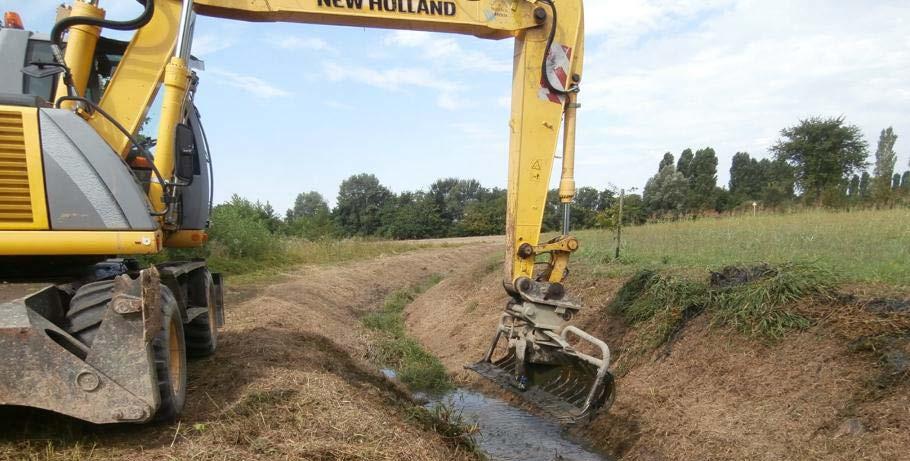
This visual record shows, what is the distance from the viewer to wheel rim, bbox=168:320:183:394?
397 cm

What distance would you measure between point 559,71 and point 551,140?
2.23 ft

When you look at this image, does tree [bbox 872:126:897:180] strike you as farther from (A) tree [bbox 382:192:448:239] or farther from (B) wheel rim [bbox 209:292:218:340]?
(B) wheel rim [bbox 209:292:218:340]

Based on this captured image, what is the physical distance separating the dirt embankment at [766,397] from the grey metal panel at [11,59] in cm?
606

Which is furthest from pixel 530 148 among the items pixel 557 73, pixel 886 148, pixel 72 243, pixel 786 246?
pixel 886 148

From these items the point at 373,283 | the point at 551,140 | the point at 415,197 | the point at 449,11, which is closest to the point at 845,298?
the point at 551,140

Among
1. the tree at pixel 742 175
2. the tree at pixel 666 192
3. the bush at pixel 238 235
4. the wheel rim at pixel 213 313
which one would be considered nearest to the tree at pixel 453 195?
the tree at pixel 666 192

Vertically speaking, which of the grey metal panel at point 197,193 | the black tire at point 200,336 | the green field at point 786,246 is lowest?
the black tire at point 200,336

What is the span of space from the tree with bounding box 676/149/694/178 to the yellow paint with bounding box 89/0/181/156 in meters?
64.0

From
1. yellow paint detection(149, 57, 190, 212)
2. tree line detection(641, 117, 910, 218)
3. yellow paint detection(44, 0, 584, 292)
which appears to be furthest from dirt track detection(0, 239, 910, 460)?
tree line detection(641, 117, 910, 218)

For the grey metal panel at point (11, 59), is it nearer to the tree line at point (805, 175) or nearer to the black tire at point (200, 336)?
the black tire at point (200, 336)

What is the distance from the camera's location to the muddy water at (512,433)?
6.08 meters

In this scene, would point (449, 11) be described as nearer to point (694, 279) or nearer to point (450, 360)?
point (694, 279)

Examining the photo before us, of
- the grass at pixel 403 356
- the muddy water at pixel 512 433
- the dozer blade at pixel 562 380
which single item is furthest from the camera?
the grass at pixel 403 356

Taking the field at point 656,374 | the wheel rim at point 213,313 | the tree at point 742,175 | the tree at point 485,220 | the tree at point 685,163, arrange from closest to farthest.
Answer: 1. the field at point 656,374
2. the wheel rim at point 213,313
3. the tree at point 485,220
4. the tree at point 685,163
5. the tree at point 742,175
